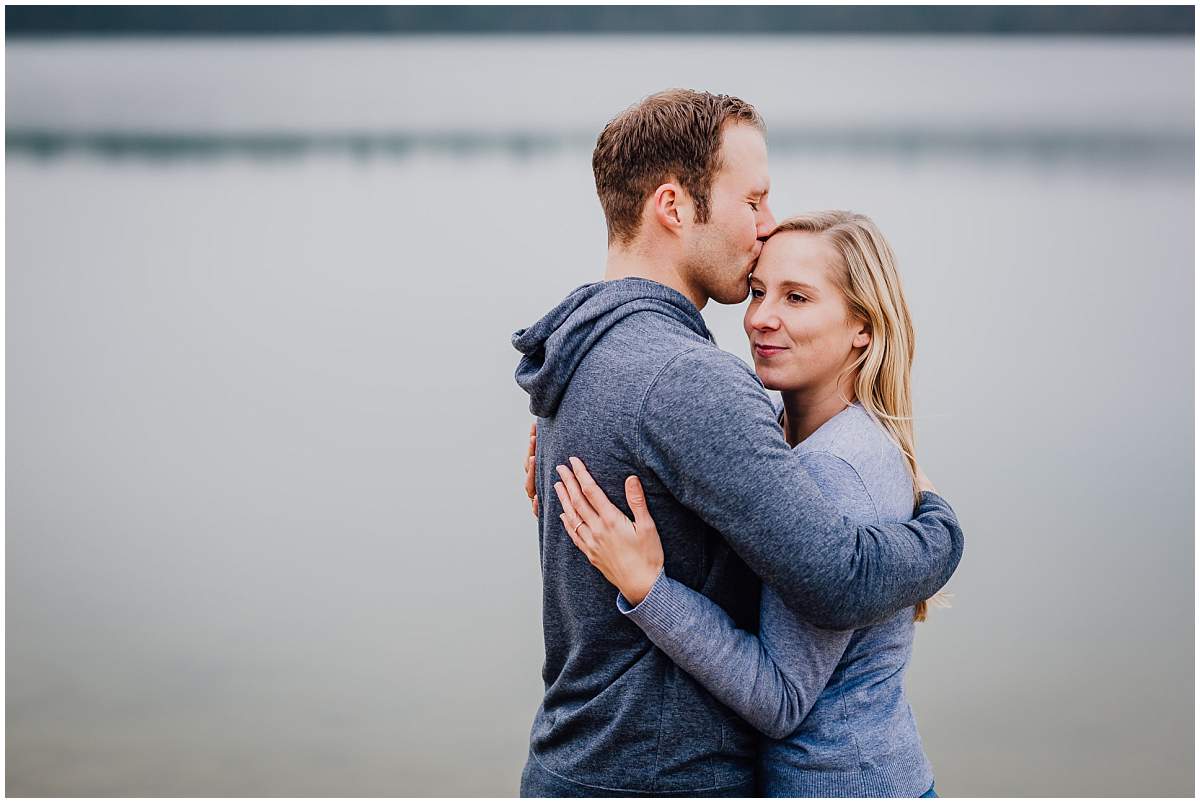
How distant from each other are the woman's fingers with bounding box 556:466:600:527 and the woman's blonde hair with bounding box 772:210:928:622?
42 centimetres

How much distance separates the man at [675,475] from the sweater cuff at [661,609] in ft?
0.20

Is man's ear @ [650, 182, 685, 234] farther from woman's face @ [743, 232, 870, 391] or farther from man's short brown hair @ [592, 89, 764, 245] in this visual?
woman's face @ [743, 232, 870, 391]

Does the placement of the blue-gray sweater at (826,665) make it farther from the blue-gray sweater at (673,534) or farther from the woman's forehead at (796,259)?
the woman's forehead at (796,259)

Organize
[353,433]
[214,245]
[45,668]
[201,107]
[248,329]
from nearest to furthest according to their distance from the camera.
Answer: [45,668], [353,433], [248,329], [214,245], [201,107]

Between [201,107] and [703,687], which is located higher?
[201,107]

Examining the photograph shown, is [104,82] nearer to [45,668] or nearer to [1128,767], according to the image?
[45,668]

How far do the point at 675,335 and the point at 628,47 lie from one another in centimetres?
1292

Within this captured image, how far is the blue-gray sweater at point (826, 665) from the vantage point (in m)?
1.28

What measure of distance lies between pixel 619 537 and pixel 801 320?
408 millimetres

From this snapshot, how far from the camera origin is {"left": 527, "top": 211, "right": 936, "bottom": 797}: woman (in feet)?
4.23

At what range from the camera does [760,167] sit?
1.48 m

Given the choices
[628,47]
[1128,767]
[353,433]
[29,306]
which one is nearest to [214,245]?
[29,306]

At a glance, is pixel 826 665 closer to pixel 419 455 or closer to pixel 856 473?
pixel 856 473

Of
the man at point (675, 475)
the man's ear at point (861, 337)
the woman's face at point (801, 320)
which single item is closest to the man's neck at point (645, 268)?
the man at point (675, 475)
